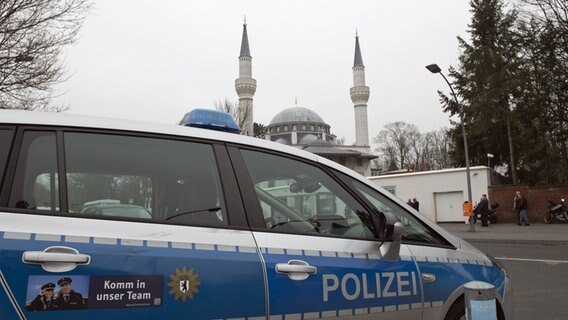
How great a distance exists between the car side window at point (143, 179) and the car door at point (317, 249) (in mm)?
207

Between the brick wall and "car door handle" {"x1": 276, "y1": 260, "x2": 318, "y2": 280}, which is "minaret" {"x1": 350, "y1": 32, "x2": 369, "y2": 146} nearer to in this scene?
the brick wall

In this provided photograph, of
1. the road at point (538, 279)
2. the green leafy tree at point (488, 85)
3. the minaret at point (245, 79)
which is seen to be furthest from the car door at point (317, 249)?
the minaret at point (245, 79)

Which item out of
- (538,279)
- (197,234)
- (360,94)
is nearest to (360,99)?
(360,94)

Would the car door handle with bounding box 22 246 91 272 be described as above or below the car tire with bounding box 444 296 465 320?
above

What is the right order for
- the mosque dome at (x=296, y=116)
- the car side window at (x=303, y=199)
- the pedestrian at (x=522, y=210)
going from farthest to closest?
the mosque dome at (x=296, y=116) < the pedestrian at (x=522, y=210) < the car side window at (x=303, y=199)

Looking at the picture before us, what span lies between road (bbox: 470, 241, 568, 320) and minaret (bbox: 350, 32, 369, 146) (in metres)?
61.1

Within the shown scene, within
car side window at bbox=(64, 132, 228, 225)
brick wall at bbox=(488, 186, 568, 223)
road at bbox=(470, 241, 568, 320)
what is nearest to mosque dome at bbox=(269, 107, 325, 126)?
brick wall at bbox=(488, 186, 568, 223)

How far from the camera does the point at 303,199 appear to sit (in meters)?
3.04

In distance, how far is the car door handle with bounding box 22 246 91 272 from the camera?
1871 mm

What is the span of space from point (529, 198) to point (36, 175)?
2599 cm

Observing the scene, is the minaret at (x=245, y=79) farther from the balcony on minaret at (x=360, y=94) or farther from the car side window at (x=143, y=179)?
the car side window at (x=143, y=179)

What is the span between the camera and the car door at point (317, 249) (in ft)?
8.04

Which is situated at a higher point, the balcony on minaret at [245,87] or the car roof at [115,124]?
the balcony on minaret at [245,87]

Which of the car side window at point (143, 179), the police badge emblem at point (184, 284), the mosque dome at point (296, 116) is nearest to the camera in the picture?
the police badge emblem at point (184, 284)
